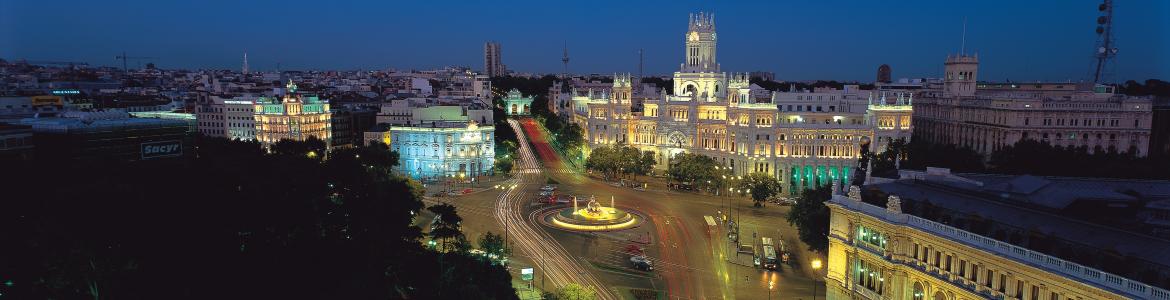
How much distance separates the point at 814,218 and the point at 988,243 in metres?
19.3

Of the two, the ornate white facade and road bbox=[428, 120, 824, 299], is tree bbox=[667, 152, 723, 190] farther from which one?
the ornate white facade

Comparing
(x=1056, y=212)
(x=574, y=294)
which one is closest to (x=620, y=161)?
(x=574, y=294)

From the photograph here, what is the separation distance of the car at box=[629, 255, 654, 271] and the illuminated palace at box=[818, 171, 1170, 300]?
560 inches

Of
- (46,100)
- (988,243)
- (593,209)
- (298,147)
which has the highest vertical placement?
(46,100)

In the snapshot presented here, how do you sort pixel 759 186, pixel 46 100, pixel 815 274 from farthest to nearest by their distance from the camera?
1. pixel 46 100
2. pixel 759 186
3. pixel 815 274

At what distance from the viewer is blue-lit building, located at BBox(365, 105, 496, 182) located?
10669 cm

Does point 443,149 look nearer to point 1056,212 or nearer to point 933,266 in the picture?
point 933,266

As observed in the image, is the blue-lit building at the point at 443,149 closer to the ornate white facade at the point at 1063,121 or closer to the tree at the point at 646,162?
the tree at the point at 646,162

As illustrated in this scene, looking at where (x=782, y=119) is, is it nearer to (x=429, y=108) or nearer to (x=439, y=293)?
(x=429, y=108)

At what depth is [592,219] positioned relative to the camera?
73.1 m

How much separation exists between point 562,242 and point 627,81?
187 feet

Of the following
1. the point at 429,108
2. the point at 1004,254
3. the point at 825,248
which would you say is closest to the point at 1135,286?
the point at 1004,254

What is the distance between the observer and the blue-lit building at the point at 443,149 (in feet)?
350

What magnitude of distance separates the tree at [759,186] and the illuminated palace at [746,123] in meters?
11.3
